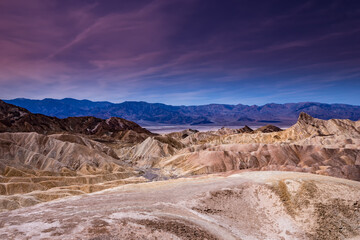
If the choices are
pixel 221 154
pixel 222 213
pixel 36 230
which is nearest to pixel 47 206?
pixel 36 230

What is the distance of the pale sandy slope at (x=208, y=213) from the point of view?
701 inches

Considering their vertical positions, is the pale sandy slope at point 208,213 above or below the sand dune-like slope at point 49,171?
above

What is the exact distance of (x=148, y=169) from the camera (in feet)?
340

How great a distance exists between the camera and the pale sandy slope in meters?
17.8

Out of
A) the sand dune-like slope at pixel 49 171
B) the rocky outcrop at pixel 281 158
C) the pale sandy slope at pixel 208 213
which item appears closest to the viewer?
the pale sandy slope at pixel 208 213

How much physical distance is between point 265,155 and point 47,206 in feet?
257

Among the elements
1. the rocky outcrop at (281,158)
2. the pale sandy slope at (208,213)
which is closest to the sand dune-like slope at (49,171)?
the rocky outcrop at (281,158)

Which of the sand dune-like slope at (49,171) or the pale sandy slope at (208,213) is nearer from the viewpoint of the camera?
the pale sandy slope at (208,213)

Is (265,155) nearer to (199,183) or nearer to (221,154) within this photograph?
(221,154)

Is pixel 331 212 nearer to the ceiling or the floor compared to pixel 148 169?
nearer to the ceiling

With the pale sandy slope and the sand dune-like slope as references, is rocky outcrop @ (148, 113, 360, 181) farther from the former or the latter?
the pale sandy slope

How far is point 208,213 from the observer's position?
1013 inches

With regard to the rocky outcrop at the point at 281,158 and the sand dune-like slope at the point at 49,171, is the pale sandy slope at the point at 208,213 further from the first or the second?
the rocky outcrop at the point at 281,158

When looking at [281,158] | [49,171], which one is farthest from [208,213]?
[281,158]
